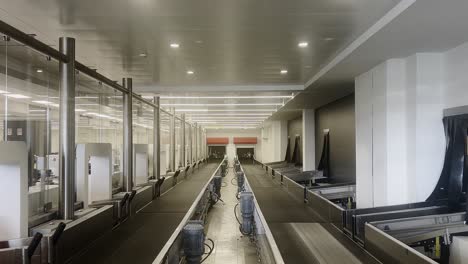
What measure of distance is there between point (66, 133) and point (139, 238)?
1.81 metres

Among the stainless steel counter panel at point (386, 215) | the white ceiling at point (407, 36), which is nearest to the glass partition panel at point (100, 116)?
the white ceiling at point (407, 36)

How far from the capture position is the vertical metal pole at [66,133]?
4.41 meters

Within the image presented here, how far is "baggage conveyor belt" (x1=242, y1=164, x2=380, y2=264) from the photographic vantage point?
430cm

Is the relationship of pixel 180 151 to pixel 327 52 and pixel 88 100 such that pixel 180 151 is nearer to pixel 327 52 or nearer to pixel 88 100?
pixel 88 100

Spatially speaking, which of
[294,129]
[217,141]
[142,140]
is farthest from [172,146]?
[217,141]

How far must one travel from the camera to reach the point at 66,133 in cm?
448

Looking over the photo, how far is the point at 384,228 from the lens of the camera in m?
4.62

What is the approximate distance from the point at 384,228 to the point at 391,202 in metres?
1.50

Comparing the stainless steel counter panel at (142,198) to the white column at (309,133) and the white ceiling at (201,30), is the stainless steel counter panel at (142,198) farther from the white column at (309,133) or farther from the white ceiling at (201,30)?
the white column at (309,133)

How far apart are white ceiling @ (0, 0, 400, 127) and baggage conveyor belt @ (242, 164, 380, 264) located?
2992 millimetres

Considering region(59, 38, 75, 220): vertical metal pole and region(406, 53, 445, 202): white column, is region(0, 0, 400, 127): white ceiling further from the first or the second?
region(406, 53, 445, 202): white column

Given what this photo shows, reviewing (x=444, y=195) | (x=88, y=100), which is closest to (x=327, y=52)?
(x=444, y=195)

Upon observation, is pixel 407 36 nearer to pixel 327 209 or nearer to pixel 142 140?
pixel 327 209

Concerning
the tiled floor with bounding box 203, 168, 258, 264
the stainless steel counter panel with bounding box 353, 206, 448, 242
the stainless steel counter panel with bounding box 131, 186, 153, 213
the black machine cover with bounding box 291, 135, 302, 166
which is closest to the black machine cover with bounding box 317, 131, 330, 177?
the tiled floor with bounding box 203, 168, 258, 264
